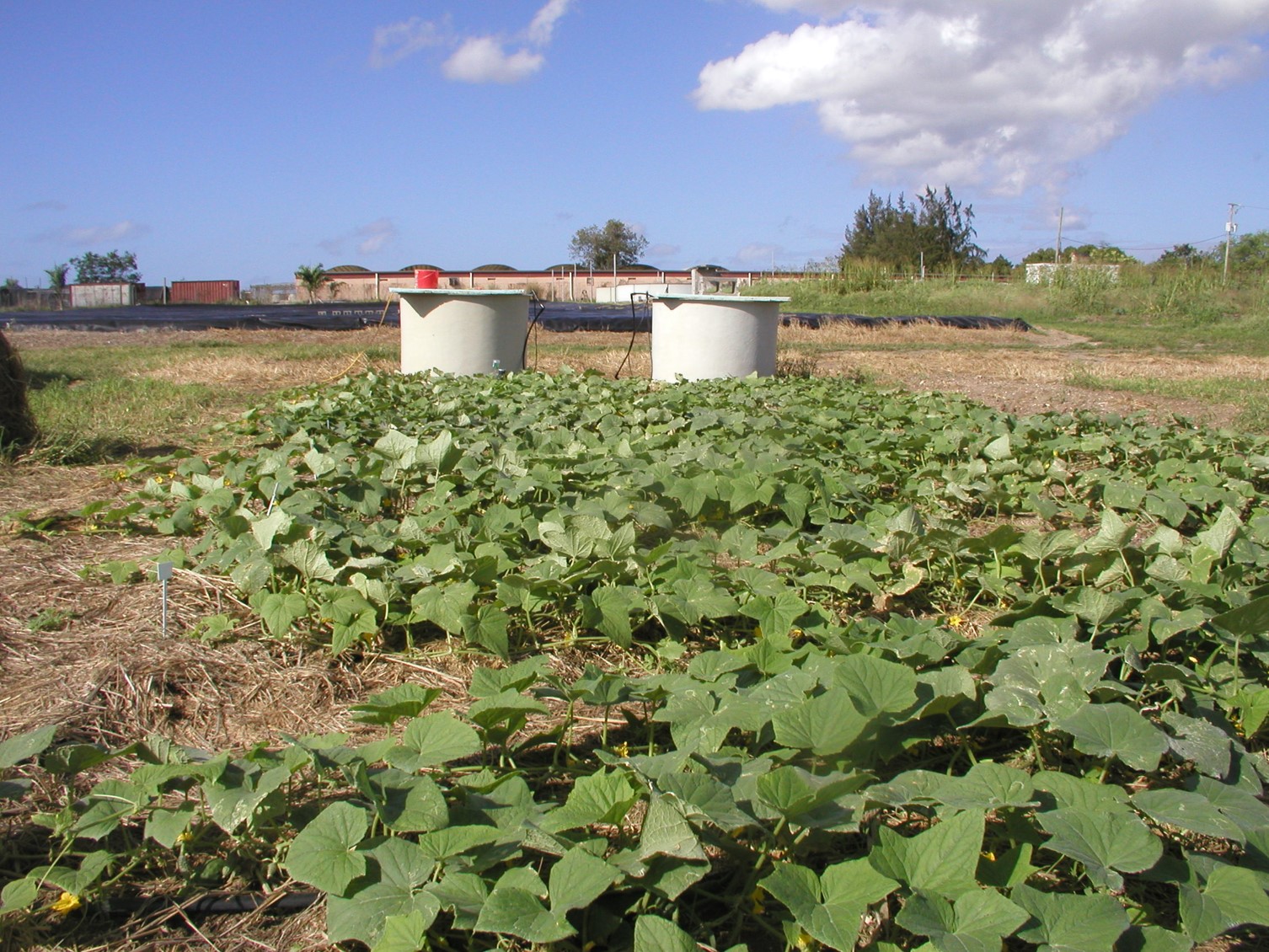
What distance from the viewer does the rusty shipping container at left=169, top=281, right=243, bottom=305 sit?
4306cm

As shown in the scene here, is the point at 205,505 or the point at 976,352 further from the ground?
the point at 976,352

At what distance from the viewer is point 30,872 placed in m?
1.54

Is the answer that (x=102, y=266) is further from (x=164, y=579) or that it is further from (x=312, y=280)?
(x=164, y=579)

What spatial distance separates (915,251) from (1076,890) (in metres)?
36.6

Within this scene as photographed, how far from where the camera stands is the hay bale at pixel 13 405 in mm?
4895

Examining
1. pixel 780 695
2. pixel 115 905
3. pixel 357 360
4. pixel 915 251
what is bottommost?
pixel 115 905

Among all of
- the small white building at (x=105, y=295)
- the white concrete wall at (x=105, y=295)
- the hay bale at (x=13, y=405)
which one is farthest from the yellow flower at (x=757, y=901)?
the white concrete wall at (x=105, y=295)

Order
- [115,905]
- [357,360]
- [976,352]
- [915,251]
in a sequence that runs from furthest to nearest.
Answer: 1. [915,251]
2. [976,352]
3. [357,360]
4. [115,905]

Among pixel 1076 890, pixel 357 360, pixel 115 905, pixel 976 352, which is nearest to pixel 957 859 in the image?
pixel 1076 890

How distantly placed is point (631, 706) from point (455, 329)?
6.79m

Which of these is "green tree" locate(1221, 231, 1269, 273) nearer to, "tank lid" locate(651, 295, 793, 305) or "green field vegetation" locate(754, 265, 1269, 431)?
"green field vegetation" locate(754, 265, 1269, 431)

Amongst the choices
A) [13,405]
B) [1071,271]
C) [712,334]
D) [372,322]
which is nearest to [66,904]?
Result: [13,405]

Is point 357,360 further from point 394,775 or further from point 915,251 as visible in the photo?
point 915,251

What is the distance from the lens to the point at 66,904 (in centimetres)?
150
